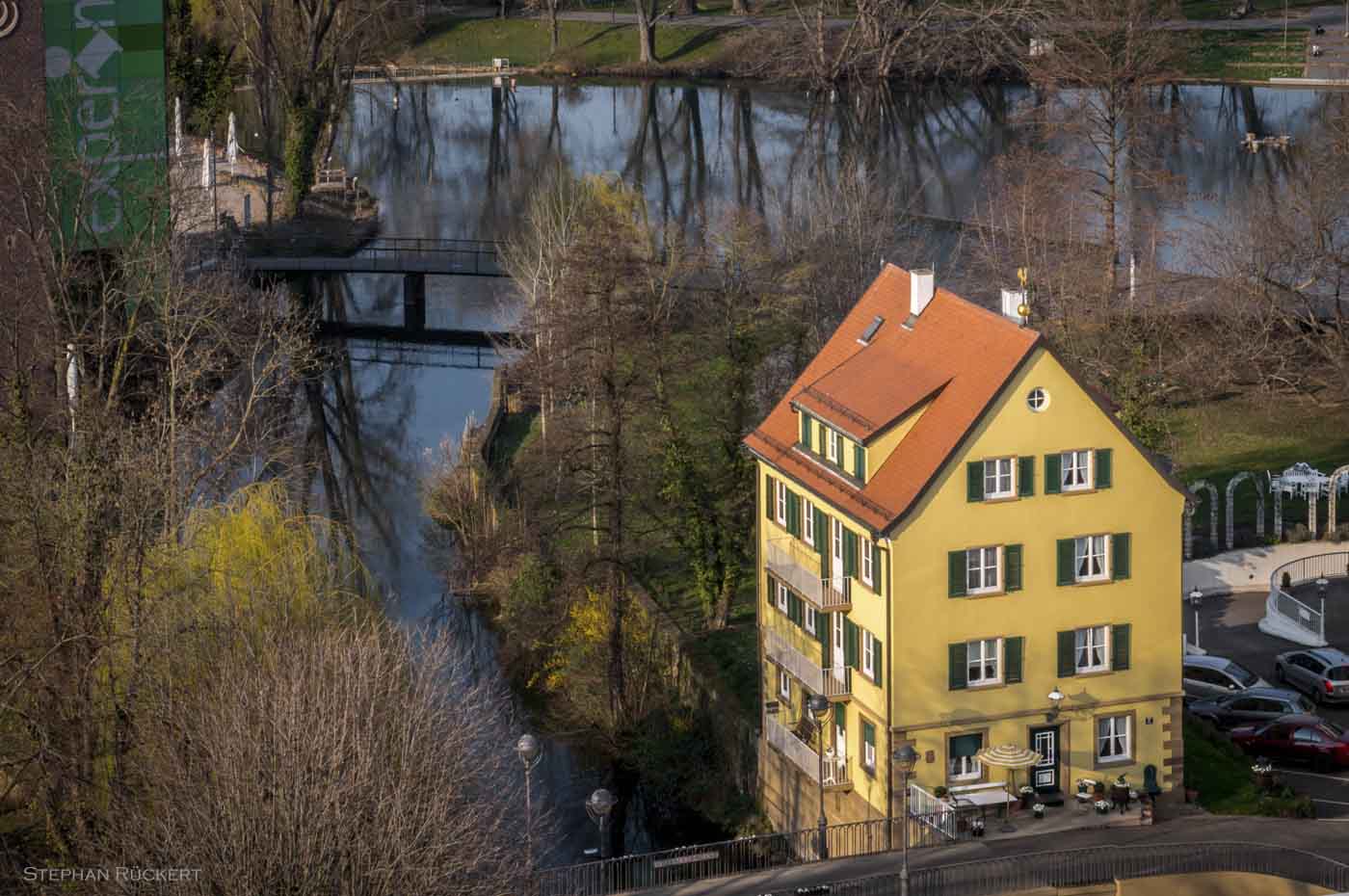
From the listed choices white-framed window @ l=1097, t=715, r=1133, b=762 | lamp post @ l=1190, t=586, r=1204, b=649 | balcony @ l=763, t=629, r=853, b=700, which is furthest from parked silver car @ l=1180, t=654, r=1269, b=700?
balcony @ l=763, t=629, r=853, b=700

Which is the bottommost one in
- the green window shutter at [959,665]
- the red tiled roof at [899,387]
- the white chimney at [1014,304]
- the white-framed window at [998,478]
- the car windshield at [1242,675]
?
the car windshield at [1242,675]

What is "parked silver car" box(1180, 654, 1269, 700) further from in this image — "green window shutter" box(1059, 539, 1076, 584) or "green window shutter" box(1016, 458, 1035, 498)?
"green window shutter" box(1016, 458, 1035, 498)

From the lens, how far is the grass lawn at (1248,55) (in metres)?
126

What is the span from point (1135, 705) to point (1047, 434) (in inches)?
213

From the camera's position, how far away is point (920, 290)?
4572 centimetres

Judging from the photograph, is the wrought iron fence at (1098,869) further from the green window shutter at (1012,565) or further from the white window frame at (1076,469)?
the white window frame at (1076,469)

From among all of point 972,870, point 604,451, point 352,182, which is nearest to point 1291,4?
point 352,182

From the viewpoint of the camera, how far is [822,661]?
45562mm

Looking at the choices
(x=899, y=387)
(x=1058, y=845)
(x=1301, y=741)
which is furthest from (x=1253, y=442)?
(x=1058, y=845)

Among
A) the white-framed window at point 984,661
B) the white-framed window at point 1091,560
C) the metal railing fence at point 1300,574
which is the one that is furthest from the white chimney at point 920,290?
the metal railing fence at point 1300,574

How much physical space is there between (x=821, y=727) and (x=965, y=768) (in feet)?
10.5

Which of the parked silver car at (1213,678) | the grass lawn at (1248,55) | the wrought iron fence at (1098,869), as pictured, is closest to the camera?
the wrought iron fence at (1098,869)

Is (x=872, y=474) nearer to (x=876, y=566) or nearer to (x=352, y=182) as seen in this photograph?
(x=876, y=566)

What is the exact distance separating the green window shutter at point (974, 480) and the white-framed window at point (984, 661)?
8.68 feet
